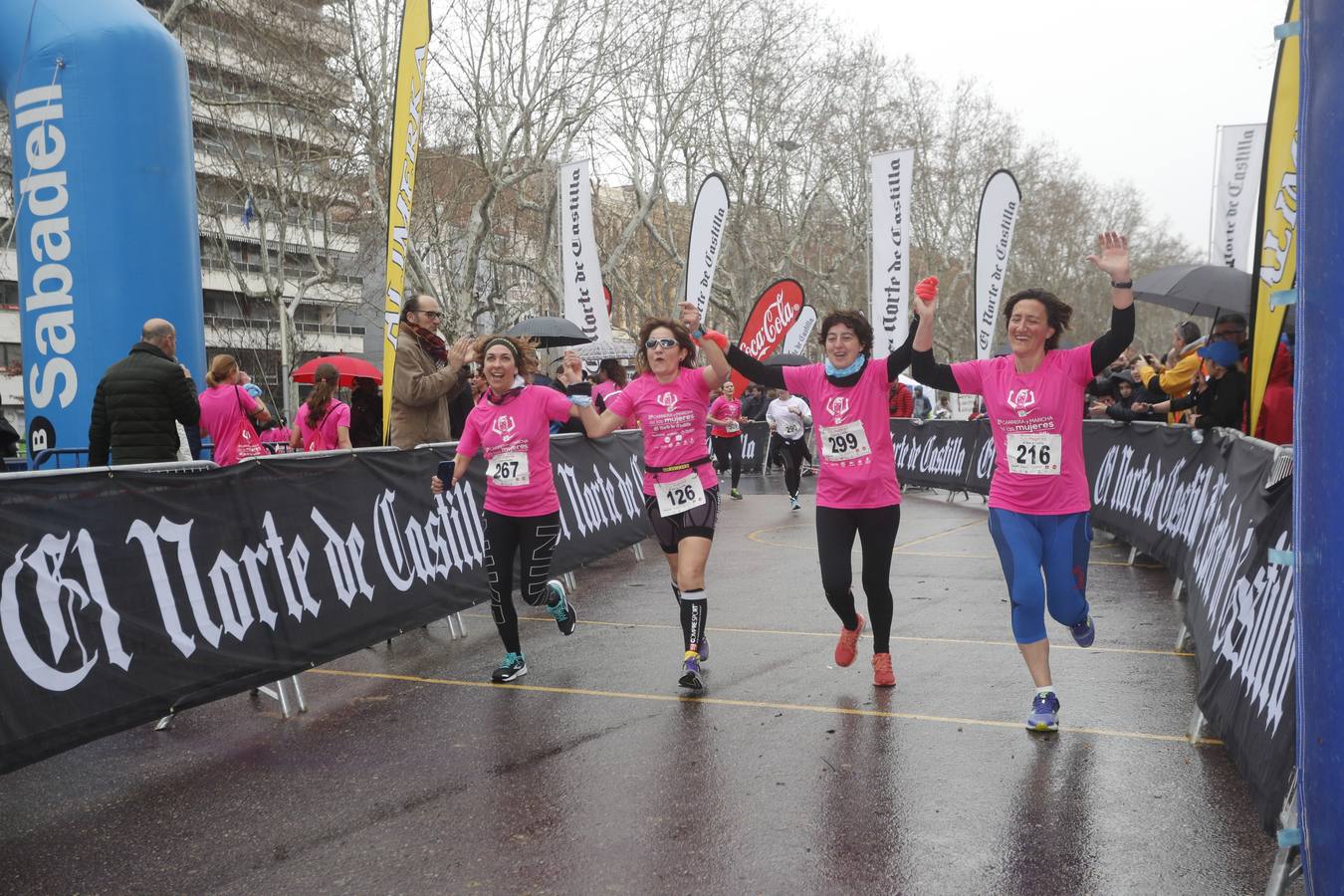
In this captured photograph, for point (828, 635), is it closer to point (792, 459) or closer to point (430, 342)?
point (430, 342)

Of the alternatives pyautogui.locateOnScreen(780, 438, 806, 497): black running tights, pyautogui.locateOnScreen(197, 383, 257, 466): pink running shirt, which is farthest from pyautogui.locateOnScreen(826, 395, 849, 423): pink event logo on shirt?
pyautogui.locateOnScreen(780, 438, 806, 497): black running tights

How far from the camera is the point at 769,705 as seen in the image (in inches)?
217

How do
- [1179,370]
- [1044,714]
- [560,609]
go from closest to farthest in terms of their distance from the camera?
[1044,714] < [560,609] < [1179,370]

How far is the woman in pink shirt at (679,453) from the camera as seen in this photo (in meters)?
6.04

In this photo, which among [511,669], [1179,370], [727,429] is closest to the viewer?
[511,669]

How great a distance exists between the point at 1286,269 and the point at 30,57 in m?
9.89

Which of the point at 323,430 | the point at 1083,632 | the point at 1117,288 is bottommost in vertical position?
the point at 1083,632

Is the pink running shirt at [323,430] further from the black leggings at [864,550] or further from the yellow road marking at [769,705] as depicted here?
the black leggings at [864,550]

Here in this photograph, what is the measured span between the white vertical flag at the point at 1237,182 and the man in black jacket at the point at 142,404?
14715mm

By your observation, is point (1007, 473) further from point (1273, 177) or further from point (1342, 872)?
point (1342, 872)

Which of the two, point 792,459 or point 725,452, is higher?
point 792,459

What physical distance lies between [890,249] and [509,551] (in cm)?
1088

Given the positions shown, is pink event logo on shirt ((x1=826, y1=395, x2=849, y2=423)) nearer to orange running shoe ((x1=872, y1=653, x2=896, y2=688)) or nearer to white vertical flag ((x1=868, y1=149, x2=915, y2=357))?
orange running shoe ((x1=872, y1=653, x2=896, y2=688))

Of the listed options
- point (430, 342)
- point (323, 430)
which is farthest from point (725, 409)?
point (430, 342)
